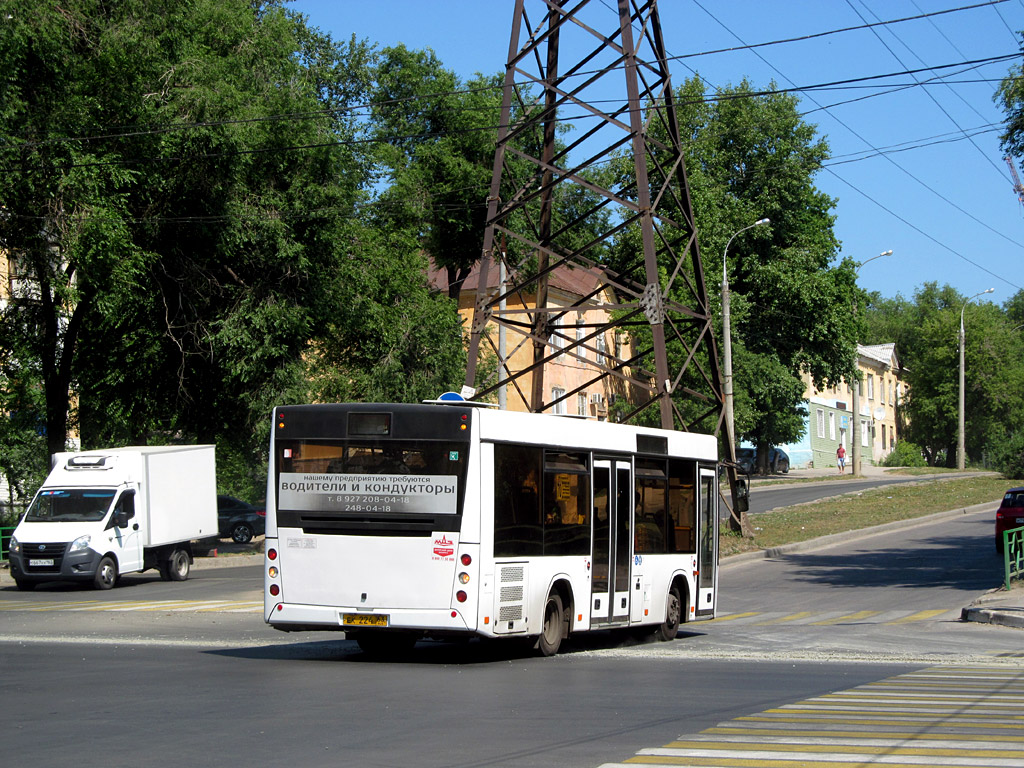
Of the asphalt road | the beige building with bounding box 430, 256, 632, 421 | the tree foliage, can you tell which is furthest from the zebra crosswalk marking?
the tree foliage

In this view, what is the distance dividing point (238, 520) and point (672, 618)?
27594mm

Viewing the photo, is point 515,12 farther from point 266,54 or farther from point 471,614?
point 471,614

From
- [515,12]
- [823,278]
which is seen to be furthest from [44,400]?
[823,278]

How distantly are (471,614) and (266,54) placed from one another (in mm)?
23980

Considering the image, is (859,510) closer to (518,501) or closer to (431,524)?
(518,501)

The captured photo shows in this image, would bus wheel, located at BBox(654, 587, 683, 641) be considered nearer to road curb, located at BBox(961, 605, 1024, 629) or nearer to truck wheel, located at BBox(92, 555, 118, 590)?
road curb, located at BBox(961, 605, 1024, 629)

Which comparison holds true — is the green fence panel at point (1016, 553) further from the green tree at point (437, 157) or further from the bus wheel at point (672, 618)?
the green tree at point (437, 157)

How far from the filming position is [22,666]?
12.7 meters

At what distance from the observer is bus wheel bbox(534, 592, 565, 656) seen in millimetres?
13953

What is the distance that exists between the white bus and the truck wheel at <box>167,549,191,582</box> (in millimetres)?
15059

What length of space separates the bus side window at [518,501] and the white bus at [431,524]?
0.01 meters

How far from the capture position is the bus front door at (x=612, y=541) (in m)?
14.8

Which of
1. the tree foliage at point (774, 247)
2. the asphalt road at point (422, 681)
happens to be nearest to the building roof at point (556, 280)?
the tree foliage at point (774, 247)

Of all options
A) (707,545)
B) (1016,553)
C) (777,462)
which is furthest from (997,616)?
A: (777,462)
